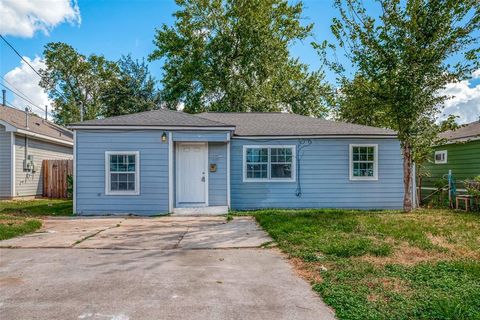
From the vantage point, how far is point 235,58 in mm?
22922

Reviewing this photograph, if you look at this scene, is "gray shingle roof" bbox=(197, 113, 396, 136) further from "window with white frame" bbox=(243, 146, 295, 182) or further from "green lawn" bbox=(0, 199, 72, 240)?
"green lawn" bbox=(0, 199, 72, 240)

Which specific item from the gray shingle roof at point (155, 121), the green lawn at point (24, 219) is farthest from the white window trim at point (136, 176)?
the green lawn at point (24, 219)

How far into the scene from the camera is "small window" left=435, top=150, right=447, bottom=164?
14.1 metres

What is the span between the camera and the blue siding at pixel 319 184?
428 inches

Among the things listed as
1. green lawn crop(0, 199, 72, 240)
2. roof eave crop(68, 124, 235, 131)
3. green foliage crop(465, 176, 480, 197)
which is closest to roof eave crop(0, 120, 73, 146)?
green lawn crop(0, 199, 72, 240)

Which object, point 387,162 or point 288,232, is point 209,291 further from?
point 387,162

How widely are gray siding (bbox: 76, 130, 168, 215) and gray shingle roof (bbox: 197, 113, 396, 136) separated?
2.70 m

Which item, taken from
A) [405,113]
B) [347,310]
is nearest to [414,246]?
[347,310]

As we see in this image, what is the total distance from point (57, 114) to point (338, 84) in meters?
33.1

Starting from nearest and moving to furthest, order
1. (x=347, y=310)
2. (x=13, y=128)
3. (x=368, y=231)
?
(x=347, y=310)
(x=368, y=231)
(x=13, y=128)

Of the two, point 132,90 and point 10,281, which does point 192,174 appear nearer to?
point 10,281

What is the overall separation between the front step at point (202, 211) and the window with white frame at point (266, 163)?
1.51 metres

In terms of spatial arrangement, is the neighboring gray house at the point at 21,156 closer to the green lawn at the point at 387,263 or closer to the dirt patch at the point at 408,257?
the green lawn at the point at 387,263

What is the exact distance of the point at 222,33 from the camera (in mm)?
22984
